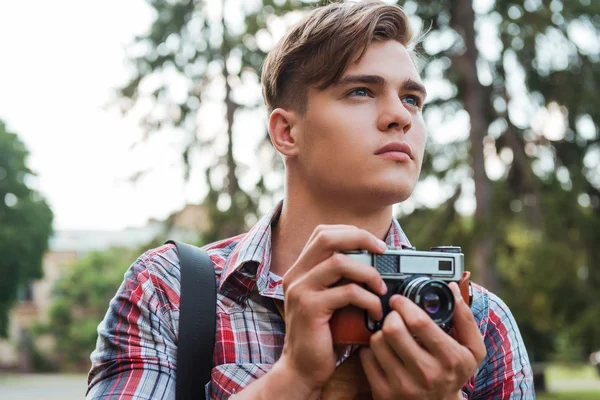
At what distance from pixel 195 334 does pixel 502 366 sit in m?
0.85

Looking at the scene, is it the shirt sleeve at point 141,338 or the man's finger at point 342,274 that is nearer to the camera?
the man's finger at point 342,274

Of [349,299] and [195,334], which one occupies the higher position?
[349,299]

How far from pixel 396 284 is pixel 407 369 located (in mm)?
209

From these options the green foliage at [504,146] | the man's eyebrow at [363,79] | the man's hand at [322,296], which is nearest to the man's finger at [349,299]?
the man's hand at [322,296]

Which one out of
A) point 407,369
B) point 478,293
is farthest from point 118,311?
point 478,293

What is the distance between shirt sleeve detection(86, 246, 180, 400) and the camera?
1.81 metres

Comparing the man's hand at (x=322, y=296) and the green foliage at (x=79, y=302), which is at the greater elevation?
the man's hand at (x=322, y=296)

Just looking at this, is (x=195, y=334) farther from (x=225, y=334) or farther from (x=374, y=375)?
(x=374, y=375)

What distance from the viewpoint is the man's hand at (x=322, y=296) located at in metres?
1.62

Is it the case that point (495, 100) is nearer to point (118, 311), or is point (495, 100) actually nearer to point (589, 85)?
point (589, 85)

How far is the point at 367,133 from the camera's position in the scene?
1977mm

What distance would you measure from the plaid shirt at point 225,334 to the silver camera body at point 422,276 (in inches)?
9.1

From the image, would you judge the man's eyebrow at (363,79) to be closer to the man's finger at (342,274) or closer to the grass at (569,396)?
the man's finger at (342,274)

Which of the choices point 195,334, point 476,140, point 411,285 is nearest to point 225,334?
point 195,334
